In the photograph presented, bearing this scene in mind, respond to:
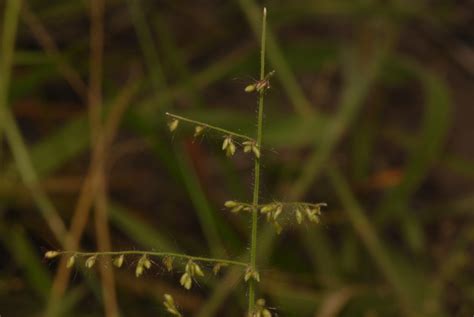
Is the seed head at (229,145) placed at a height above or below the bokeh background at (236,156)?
below

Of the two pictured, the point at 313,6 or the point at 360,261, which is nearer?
the point at 360,261

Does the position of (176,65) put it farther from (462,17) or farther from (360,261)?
(462,17)

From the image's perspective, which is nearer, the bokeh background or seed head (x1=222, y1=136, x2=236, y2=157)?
seed head (x1=222, y1=136, x2=236, y2=157)

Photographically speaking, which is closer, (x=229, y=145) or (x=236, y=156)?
(x=229, y=145)

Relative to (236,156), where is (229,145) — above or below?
below

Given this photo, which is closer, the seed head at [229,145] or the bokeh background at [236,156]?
the seed head at [229,145]

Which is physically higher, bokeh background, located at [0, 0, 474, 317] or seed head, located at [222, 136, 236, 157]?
bokeh background, located at [0, 0, 474, 317]

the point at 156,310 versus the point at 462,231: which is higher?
the point at 462,231

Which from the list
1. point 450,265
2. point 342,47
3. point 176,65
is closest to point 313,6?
point 342,47
